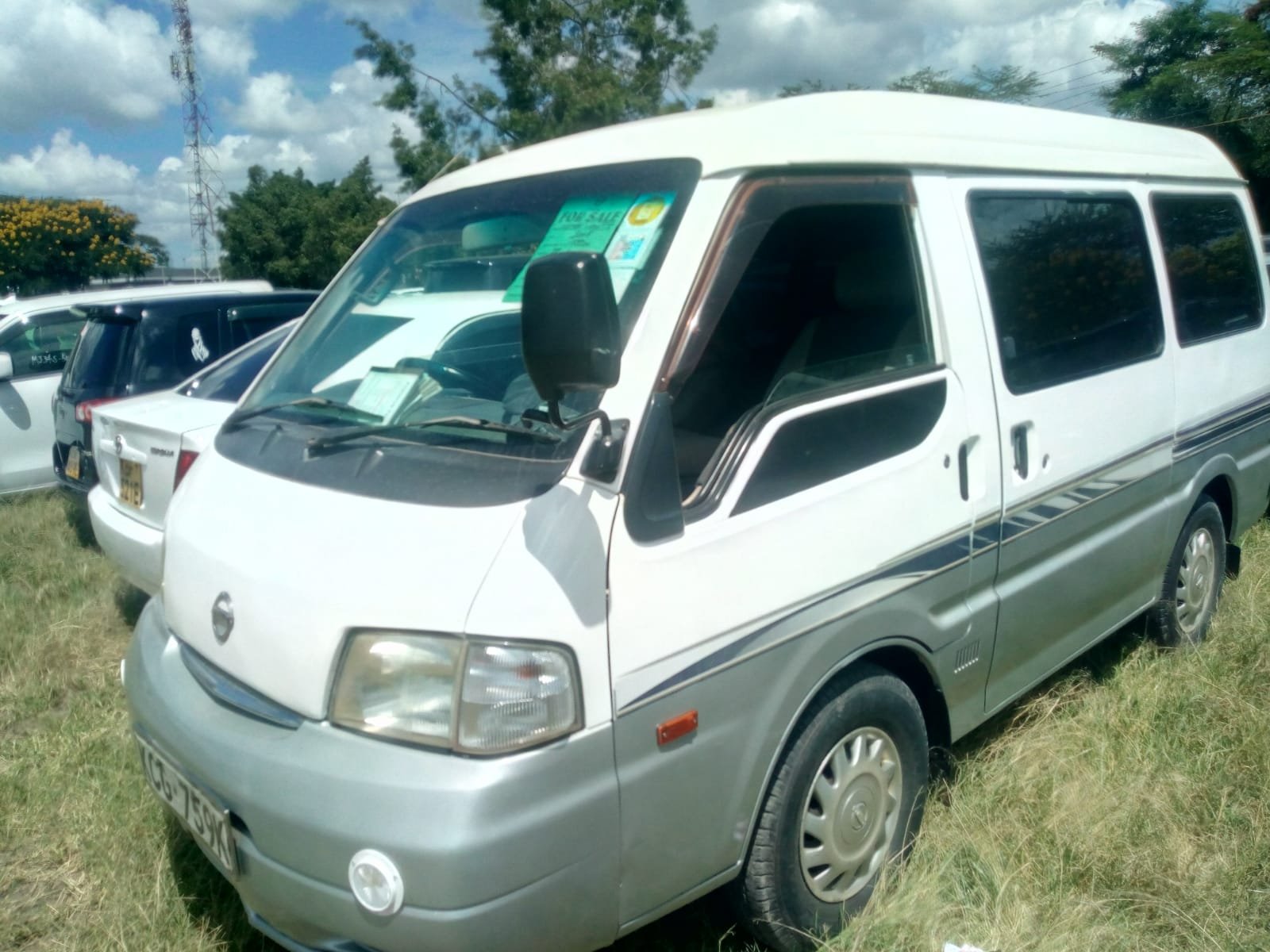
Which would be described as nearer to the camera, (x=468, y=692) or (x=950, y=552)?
(x=468, y=692)

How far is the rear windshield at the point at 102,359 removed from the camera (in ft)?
21.1

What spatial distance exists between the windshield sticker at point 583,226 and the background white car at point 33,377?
17.3 ft

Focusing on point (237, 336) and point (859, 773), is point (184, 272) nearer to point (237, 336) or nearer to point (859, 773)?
point (237, 336)

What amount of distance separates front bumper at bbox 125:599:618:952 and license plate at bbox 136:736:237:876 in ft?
0.11

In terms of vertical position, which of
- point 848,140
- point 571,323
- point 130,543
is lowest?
point 130,543

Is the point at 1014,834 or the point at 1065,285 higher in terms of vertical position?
the point at 1065,285

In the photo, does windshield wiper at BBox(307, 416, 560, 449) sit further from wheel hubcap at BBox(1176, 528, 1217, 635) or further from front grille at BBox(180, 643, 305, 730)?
wheel hubcap at BBox(1176, 528, 1217, 635)

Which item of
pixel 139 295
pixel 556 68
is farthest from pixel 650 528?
pixel 556 68

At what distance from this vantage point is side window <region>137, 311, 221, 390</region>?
6500 millimetres

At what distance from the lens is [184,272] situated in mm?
48594

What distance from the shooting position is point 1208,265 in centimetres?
459

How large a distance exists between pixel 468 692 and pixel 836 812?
117 centimetres

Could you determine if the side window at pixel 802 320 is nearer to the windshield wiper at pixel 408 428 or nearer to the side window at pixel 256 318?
the windshield wiper at pixel 408 428

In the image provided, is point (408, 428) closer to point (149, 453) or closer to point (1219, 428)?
point (149, 453)
